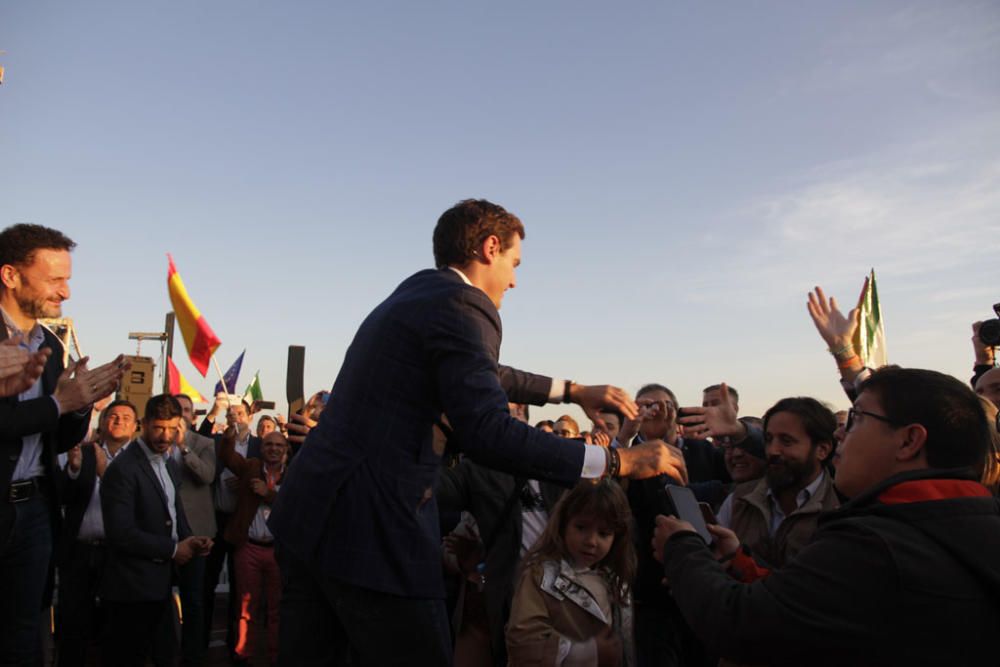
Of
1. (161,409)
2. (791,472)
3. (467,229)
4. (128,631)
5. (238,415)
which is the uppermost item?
(467,229)

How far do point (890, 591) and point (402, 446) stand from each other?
1.39m

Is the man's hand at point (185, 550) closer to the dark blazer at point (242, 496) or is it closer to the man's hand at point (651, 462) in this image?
the dark blazer at point (242, 496)

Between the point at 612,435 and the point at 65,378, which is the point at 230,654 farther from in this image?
the point at 65,378

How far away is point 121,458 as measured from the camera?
579 cm

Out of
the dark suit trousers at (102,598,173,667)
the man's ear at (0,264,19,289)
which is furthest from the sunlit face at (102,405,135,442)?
the man's ear at (0,264,19,289)

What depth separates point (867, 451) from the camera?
85.2 inches

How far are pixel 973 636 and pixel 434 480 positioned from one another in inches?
59.1

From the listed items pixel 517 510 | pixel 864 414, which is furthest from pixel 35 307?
pixel 864 414

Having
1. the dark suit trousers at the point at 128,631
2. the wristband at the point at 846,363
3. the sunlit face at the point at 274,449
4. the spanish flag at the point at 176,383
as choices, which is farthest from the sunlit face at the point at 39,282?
the spanish flag at the point at 176,383

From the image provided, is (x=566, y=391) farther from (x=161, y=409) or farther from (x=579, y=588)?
(x=161, y=409)

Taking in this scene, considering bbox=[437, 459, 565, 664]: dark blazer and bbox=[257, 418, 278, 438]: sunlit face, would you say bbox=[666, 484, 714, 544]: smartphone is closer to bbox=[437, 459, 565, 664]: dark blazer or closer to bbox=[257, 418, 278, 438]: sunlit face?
bbox=[437, 459, 565, 664]: dark blazer

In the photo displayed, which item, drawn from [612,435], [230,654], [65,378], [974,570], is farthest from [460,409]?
[230,654]

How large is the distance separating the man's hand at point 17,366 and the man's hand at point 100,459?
3.34 m

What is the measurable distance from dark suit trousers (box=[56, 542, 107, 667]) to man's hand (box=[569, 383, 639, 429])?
469cm
